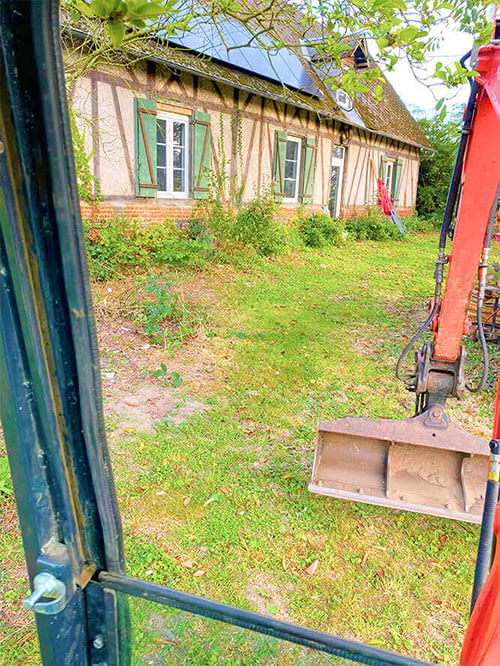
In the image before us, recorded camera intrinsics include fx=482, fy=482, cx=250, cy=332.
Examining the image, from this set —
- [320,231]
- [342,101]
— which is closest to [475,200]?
[320,231]

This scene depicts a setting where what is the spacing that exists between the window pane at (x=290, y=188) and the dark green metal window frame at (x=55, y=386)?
13134 mm

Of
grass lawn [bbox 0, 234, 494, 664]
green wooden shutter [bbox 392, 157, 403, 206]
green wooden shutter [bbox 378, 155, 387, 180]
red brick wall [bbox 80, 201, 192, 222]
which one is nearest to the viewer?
grass lawn [bbox 0, 234, 494, 664]

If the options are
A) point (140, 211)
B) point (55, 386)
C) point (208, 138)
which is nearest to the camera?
point (55, 386)

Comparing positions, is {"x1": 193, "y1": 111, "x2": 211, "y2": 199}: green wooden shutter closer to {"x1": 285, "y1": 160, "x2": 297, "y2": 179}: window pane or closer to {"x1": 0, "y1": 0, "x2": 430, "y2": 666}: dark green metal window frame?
{"x1": 285, "y1": 160, "x2": 297, "y2": 179}: window pane

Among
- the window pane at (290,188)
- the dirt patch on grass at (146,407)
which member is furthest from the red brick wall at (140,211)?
the dirt patch on grass at (146,407)

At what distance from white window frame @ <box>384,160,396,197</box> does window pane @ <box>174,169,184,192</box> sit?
1105cm

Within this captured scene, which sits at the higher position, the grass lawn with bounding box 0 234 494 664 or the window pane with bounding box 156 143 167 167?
the window pane with bounding box 156 143 167 167

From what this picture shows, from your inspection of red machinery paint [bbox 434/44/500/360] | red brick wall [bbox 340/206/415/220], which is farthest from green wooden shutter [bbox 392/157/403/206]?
red machinery paint [bbox 434/44/500/360]

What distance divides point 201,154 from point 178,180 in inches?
30.4

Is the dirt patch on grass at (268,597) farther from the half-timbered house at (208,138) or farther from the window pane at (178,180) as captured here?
the window pane at (178,180)

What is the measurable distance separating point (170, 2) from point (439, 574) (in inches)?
121

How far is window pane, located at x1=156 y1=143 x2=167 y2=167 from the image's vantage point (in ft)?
31.0

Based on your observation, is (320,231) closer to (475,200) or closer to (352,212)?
(352,212)

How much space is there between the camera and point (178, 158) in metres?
9.88
